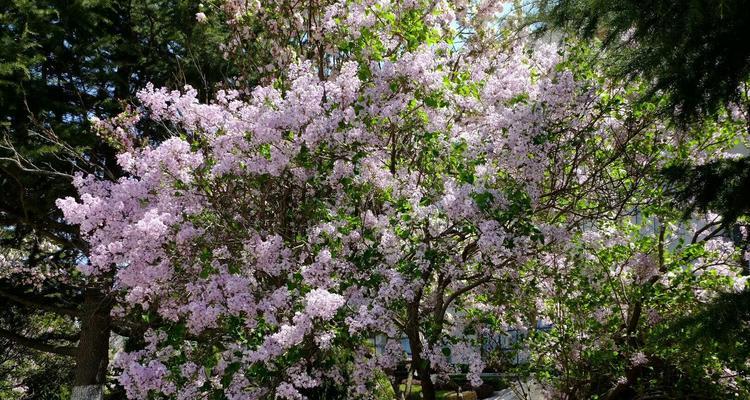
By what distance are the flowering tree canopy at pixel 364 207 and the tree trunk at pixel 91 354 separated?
4.08m

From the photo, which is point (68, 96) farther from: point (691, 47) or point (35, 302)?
point (691, 47)

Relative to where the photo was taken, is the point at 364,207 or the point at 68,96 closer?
the point at 364,207

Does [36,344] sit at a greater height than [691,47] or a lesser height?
greater

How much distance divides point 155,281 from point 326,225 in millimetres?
1524

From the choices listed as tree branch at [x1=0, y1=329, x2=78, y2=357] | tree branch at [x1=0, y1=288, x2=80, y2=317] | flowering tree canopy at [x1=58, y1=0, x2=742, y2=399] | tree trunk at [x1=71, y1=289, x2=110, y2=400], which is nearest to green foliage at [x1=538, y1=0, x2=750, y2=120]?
flowering tree canopy at [x1=58, y1=0, x2=742, y2=399]

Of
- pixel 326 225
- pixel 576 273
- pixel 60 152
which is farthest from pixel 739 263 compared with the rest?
pixel 60 152

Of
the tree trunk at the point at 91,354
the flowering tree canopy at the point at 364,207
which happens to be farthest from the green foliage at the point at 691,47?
the tree trunk at the point at 91,354

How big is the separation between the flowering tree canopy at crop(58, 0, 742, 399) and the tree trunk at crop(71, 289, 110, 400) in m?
4.08

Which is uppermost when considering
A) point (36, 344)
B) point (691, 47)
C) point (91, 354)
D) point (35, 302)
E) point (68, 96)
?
point (68, 96)

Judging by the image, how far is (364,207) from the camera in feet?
17.6

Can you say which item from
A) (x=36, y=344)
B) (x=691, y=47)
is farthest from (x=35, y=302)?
(x=691, y=47)

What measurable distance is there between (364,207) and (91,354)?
244 inches

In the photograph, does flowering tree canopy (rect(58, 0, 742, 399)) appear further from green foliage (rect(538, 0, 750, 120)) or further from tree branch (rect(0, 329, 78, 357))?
tree branch (rect(0, 329, 78, 357))

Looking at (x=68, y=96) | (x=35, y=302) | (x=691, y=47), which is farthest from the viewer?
(x=35, y=302)
